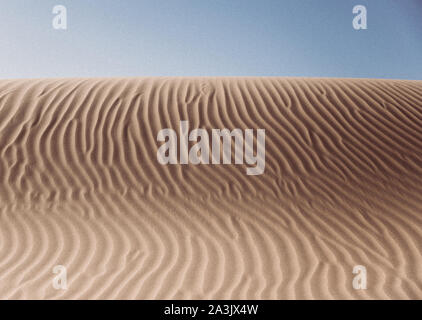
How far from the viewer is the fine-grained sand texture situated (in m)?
3.50

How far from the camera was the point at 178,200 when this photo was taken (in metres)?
4.95

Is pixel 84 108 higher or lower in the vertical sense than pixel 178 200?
higher

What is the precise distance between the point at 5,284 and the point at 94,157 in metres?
2.68

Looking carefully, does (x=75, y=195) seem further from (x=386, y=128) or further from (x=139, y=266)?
(x=386, y=128)

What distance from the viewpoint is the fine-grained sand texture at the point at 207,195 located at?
3.50m

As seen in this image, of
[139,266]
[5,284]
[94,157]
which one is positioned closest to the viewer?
[5,284]

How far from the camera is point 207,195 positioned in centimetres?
506

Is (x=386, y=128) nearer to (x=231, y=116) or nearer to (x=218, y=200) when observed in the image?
(x=231, y=116)

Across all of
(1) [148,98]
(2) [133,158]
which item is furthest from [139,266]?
(1) [148,98]

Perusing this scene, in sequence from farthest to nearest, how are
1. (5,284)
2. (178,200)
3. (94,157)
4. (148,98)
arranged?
(148,98), (94,157), (178,200), (5,284)

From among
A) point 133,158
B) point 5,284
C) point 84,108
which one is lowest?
point 5,284

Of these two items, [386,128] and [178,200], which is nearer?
[178,200]
